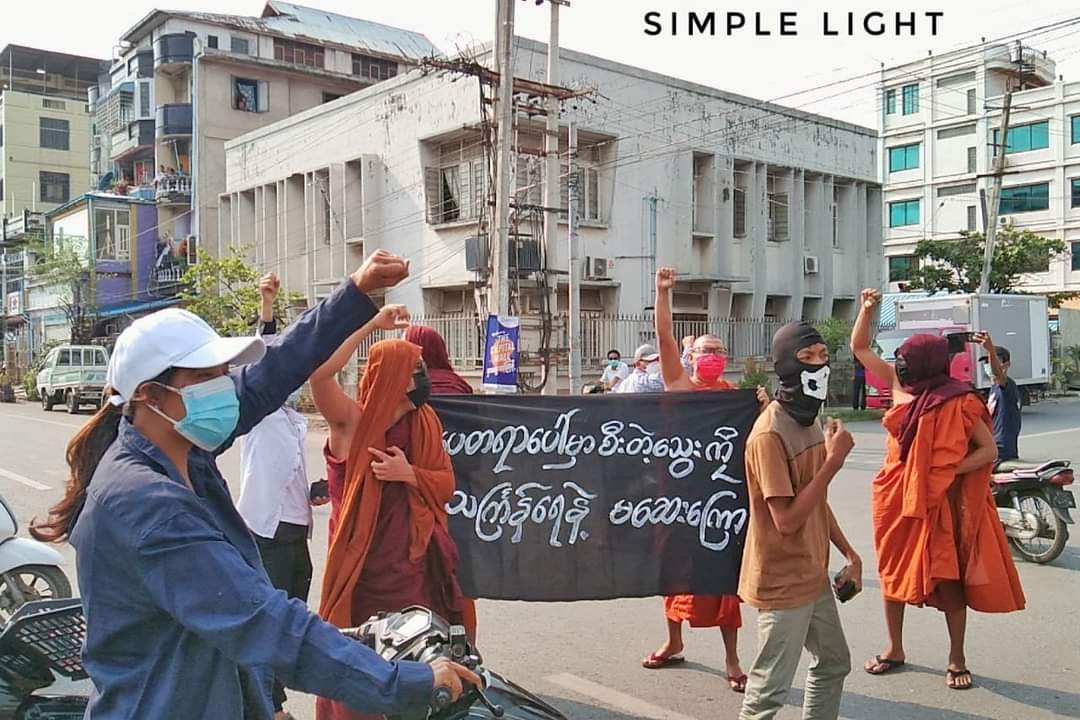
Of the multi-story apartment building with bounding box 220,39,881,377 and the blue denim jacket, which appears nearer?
the blue denim jacket

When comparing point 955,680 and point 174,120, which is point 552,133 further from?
point 174,120

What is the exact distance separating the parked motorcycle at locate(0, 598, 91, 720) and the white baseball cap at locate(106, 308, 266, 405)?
117cm

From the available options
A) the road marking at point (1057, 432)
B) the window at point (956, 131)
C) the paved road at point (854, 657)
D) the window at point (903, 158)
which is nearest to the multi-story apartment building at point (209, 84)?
the road marking at point (1057, 432)

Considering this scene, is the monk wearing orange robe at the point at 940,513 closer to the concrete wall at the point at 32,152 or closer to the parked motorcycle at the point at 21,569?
the parked motorcycle at the point at 21,569

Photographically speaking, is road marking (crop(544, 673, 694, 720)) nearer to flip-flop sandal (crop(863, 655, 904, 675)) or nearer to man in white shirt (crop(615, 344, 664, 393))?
flip-flop sandal (crop(863, 655, 904, 675))

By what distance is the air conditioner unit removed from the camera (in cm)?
2350

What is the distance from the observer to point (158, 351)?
2.10 metres

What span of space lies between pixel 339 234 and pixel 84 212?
20.0m

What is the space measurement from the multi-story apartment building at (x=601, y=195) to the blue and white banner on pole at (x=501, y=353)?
2953 millimetres

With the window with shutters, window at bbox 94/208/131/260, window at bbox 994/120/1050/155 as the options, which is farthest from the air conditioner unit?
window at bbox 994/120/1050/155

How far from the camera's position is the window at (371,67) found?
135ft

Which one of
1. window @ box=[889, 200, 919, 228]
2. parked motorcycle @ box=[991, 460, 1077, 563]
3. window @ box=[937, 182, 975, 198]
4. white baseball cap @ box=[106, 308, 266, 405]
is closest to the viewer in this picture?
white baseball cap @ box=[106, 308, 266, 405]

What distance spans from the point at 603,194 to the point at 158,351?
22.5m

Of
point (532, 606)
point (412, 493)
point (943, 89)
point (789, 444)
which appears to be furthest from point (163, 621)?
point (943, 89)
